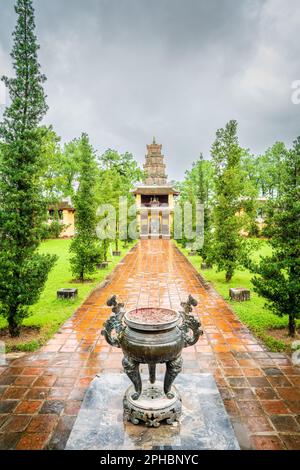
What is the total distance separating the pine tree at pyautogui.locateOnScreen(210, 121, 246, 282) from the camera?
11.1m

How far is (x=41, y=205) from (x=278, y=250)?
5095mm

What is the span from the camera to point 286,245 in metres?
6.07

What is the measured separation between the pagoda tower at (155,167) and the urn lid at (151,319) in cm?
3873

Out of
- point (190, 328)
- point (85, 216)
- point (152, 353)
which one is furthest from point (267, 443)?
point (85, 216)

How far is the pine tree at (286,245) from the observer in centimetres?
589

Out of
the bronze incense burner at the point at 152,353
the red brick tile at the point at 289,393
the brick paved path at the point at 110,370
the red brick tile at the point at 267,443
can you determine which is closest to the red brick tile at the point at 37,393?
the brick paved path at the point at 110,370

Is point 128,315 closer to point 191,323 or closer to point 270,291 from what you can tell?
point 191,323

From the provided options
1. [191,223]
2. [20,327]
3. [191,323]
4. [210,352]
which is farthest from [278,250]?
[191,223]

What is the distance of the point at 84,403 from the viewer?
3779 mm

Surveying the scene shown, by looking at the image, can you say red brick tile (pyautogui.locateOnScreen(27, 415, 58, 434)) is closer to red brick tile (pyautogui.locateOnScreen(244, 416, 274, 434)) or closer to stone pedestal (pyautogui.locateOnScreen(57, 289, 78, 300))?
red brick tile (pyautogui.locateOnScreen(244, 416, 274, 434))

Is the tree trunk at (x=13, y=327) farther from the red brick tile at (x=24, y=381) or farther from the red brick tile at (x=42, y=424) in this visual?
the red brick tile at (x=42, y=424)

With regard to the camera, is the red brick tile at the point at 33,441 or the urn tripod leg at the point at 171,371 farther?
the urn tripod leg at the point at 171,371

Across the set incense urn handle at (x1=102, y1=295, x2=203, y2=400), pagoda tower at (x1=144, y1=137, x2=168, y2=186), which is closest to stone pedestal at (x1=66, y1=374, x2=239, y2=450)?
incense urn handle at (x1=102, y1=295, x2=203, y2=400)

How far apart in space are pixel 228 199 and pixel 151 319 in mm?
8499
